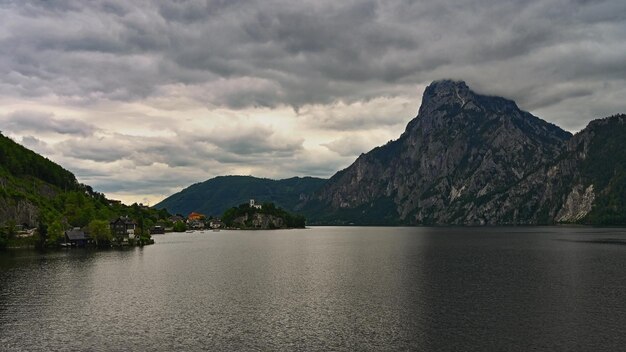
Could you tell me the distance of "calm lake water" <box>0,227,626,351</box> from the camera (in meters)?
55.2

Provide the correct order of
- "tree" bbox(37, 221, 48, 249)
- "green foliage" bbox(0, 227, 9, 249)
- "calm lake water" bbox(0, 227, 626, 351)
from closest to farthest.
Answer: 1. "calm lake water" bbox(0, 227, 626, 351)
2. "green foliage" bbox(0, 227, 9, 249)
3. "tree" bbox(37, 221, 48, 249)

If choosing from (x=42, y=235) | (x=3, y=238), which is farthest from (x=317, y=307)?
(x=42, y=235)

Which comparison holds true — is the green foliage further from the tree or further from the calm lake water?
the calm lake water

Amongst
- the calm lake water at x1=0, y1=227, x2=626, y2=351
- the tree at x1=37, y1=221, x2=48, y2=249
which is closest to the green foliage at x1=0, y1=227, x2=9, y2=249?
the tree at x1=37, y1=221, x2=48, y2=249

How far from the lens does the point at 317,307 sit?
7344 centimetres

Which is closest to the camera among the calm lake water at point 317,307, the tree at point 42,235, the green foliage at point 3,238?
the calm lake water at point 317,307

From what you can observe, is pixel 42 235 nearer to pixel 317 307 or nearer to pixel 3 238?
pixel 3 238

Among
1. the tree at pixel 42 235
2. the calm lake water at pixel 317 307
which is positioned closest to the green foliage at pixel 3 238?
the tree at pixel 42 235

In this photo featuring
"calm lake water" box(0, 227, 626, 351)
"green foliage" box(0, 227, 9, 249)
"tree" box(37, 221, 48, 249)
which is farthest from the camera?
"tree" box(37, 221, 48, 249)

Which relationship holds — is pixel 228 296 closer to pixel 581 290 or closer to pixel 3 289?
pixel 3 289

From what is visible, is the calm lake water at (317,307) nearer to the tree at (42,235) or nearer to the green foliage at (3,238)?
the green foliage at (3,238)

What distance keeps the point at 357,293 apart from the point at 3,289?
63265mm

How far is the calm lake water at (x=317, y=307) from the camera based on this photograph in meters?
55.2

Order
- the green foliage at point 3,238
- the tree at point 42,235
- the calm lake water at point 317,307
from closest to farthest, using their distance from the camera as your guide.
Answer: the calm lake water at point 317,307 → the green foliage at point 3,238 → the tree at point 42,235
